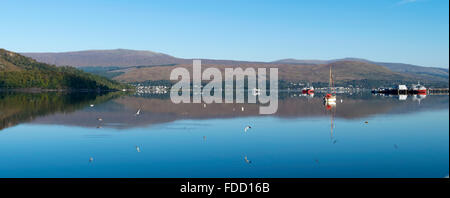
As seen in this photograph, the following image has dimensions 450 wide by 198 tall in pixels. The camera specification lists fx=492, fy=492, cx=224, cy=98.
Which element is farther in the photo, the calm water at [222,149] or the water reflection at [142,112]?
the water reflection at [142,112]

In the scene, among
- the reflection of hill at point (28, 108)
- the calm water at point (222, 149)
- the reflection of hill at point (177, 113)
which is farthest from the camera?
the reflection of hill at point (28, 108)

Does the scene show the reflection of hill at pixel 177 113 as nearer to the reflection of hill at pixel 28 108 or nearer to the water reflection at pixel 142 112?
the water reflection at pixel 142 112

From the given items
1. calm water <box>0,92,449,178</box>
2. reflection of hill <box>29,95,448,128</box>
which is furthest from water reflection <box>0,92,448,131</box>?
calm water <box>0,92,449,178</box>

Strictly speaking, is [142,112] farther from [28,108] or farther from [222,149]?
[222,149]

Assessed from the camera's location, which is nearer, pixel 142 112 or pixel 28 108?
pixel 142 112

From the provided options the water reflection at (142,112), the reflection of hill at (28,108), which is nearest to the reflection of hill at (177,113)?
the water reflection at (142,112)

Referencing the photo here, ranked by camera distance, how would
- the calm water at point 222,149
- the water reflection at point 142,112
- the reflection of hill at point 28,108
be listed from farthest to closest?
the reflection of hill at point 28,108
the water reflection at point 142,112
the calm water at point 222,149

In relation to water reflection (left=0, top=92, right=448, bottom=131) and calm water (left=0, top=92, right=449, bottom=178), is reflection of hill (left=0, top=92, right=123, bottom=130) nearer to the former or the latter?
water reflection (left=0, top=92, right=448, bottom=131)

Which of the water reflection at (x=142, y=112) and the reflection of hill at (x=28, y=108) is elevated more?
the reflection of hill at (x=28, y=108)

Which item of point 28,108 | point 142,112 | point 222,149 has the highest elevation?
point 28,108

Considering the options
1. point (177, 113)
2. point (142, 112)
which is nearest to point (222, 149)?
point (177, 113)

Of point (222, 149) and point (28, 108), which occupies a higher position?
point (28, 108)
